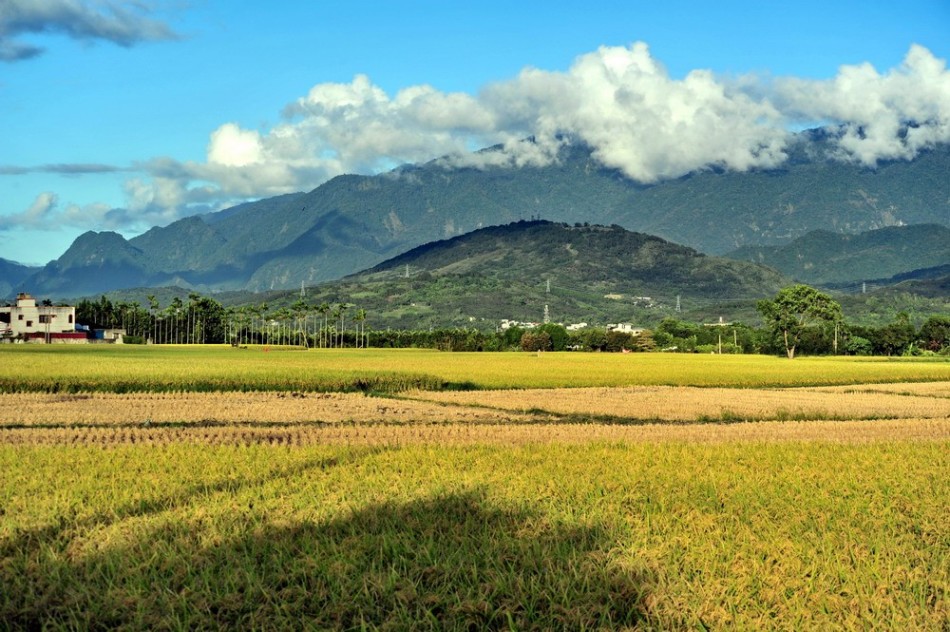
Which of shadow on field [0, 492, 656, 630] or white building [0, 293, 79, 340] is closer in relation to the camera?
shadow on field [0, 492, 656, 630]

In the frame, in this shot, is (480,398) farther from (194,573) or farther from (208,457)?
(194,573)

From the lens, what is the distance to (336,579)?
8.02 meters

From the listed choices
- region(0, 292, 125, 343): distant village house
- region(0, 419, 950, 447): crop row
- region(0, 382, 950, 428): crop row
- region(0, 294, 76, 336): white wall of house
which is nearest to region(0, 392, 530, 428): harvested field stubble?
region(0, 382, 950, 428): crop row

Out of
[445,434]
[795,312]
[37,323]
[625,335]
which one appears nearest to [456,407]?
[445,434]

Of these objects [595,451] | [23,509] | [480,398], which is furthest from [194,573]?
[480,398]

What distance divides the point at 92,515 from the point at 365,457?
249 inches

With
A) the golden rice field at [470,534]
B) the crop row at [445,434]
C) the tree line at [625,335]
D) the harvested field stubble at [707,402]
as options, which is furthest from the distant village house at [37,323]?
the golden rice field at [470,534]

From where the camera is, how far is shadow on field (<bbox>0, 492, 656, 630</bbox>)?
7348 millimetres

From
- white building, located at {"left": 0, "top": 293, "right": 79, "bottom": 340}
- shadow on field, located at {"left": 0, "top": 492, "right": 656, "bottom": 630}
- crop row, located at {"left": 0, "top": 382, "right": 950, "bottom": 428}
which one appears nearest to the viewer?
shadow on field, located at {"left": 0, "top": 492, "right": 656, "bottom": 630}

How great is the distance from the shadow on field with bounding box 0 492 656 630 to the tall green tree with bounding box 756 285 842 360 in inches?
4465

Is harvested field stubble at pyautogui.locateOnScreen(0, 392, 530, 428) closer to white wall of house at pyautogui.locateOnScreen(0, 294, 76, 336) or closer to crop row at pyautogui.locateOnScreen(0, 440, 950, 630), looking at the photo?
crop row at pyautogui.locateOnScreen(0, 440, 950, 630)

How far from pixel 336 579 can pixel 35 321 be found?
14766cm

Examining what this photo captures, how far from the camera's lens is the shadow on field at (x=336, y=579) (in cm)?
735

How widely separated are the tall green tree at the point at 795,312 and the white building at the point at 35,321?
103596mm
